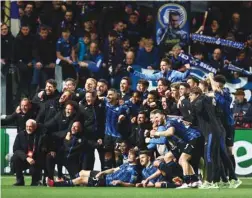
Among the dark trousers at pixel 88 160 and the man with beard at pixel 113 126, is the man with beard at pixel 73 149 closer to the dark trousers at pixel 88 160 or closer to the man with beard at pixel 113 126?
the dark trousers at pixel 88 160

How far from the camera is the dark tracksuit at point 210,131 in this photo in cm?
2341

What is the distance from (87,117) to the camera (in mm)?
25688

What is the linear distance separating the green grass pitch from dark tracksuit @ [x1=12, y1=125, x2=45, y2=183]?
491mm

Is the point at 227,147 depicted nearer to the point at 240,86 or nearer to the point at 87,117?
the point at 87,117

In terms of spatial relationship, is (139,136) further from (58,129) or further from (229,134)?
(229,134)

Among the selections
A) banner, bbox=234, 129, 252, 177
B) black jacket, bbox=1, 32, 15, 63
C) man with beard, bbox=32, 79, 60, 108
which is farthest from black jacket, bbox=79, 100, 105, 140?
black jacket, bbox=1, 32, 15, 63

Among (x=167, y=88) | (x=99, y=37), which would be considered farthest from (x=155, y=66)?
(x=167, y=88)

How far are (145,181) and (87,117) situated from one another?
2.29m

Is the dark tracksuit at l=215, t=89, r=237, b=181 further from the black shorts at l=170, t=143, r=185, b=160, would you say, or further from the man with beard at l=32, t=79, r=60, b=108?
the man with beard at l=32, t=79, r=60, b=108

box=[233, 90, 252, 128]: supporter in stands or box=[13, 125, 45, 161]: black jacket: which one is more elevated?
box=[233, 90, 252, 128]: supporter in stands

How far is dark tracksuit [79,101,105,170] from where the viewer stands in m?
25.3

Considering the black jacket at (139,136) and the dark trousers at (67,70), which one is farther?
the dark trousers at (67,70)

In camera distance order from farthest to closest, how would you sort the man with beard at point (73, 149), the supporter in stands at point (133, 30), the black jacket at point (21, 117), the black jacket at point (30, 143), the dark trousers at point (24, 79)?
the supporter in stands at point (133, 30)
the dark trousers at point (24, 79)
the black jacket at point (21, 117)
the man with beard at point (73, 149)
the black jacket at point (30, 143)

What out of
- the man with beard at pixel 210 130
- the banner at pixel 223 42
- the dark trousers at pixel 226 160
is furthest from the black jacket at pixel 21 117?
the banner at pixel 223 42
